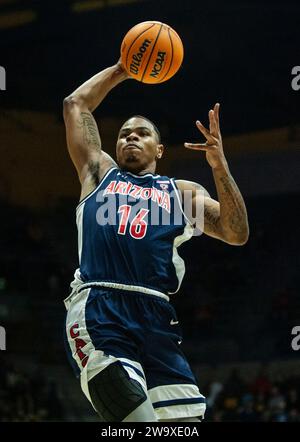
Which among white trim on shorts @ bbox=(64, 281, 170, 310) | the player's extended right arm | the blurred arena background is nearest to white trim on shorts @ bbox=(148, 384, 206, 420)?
white trim on shorts @ bbox=(64, 281, 170, 310)

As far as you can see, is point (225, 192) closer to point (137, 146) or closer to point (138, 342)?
point (137, 146)

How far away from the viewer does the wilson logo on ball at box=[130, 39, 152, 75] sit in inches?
190

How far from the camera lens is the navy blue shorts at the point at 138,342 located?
398cm

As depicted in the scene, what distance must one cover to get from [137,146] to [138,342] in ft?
4.27

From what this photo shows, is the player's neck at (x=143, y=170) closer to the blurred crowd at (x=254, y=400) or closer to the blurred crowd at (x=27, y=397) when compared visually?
the blurred crowd at (x=254, y=400)

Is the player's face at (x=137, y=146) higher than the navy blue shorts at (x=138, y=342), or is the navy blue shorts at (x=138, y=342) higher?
the player's face at (x=137, y=146)

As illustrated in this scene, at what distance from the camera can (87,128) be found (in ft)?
15.8

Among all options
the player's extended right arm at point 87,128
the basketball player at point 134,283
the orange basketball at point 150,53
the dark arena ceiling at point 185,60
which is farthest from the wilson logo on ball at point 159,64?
the dark arena ceiling at point 185,60

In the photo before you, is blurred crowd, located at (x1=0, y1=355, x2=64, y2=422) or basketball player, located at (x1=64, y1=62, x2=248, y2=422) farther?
blurred crowd, located at (x1=0, y1=355, x2=64, y2=422)

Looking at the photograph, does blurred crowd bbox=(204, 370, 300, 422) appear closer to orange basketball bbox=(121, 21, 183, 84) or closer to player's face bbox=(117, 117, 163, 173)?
player's face bbox=(117, 117, 163, 173)

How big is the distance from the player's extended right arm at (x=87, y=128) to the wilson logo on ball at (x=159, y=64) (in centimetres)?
23

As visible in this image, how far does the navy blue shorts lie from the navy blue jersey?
11cm

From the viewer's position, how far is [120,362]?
386 centimetres
